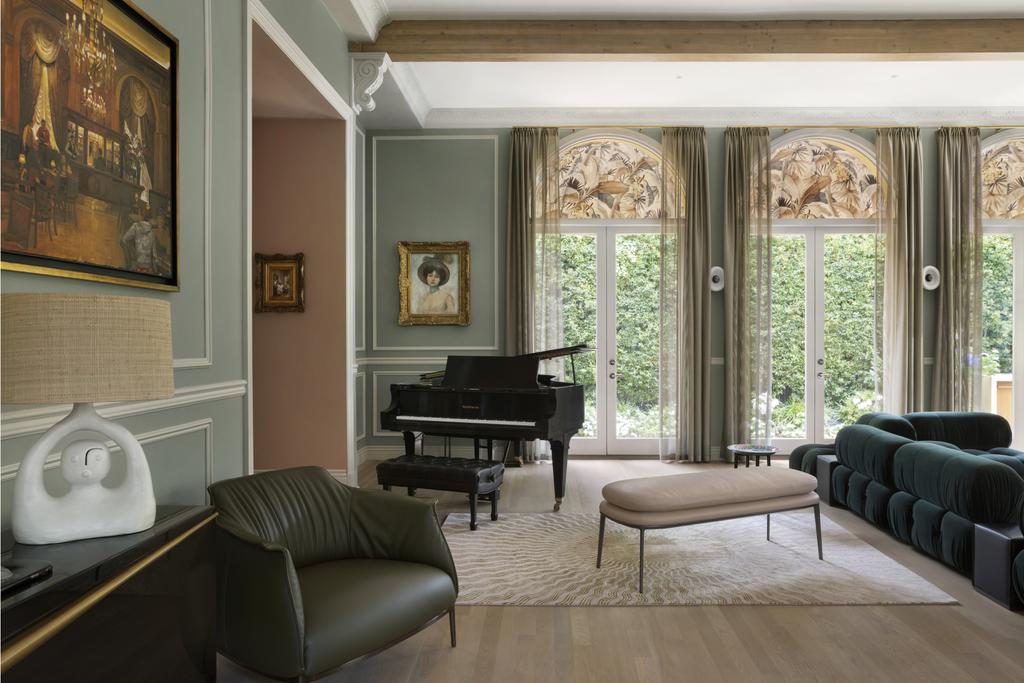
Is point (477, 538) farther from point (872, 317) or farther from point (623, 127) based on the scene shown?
point (872, 317)

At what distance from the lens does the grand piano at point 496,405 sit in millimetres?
4992

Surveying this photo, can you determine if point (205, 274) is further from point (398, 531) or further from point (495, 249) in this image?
point (495, 249)

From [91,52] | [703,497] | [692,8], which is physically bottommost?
[703,497]

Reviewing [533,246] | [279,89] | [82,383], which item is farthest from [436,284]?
[82,383]

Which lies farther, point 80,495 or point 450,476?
point 450,476

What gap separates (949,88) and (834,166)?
3.84ft

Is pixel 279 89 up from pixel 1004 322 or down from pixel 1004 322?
up

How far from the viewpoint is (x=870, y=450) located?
4.58 m

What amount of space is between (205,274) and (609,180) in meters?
4.98

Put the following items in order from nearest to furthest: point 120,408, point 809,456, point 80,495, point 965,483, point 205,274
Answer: point 80,495 → point 120,408 → point 205,274 → point 965,483 → point 809,456

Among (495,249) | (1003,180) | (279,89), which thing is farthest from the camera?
(1003,180)

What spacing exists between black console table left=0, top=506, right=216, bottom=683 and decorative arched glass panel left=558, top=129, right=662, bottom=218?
5607 mm

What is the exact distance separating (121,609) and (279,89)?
12.2 feet

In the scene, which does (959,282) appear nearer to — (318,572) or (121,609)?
(318,572)
